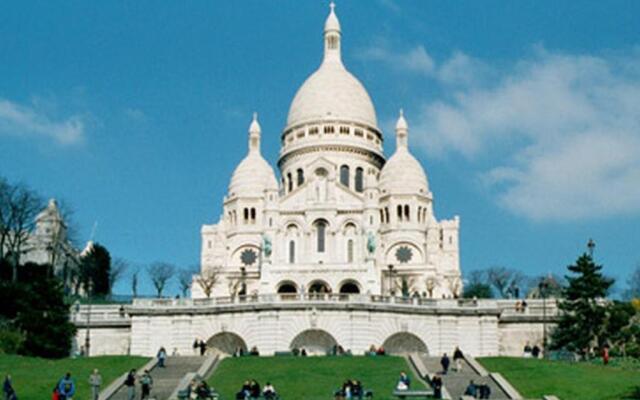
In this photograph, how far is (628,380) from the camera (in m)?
44.6

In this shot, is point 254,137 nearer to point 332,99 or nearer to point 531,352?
point 332,99

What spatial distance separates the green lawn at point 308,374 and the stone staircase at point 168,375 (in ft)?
4.95

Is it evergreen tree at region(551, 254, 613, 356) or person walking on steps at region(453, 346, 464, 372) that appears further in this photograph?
evergreen tree at region(551, 254, 613, 356)

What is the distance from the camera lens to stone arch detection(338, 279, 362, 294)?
95.8m

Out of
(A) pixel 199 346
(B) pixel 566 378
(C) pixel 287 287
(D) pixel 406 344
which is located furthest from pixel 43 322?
(C) pixel 287 287

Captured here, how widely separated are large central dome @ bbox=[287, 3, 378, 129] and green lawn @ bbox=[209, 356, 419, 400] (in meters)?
67.0

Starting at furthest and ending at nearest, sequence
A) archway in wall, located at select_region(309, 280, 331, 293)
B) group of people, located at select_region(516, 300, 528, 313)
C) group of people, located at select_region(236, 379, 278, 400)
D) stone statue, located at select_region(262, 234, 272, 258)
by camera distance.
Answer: archway in wall, located at select_region(309, 280, 331, 293)
stone statue, located at select_region(262, 234, 272, 258)
group of people, located at select_region(516, 300, 528, 313)
group of people, located at select_region(236, 379, 278, 400)

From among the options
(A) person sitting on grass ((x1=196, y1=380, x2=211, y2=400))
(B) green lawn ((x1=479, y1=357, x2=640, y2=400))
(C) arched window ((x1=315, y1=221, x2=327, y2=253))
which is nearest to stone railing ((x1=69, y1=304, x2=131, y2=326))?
(B) green lawn ((x1=479, y1=357, x2=640, y2=400))

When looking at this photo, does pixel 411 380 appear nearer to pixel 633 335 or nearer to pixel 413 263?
pixel 633 335

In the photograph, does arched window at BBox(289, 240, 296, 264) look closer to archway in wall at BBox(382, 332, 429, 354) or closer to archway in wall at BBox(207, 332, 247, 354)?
archway in wall at BBox(207, 332, 247, 354)

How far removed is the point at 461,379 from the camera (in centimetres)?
4700

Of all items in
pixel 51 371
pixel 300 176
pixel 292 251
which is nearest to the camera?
pixel 51 371

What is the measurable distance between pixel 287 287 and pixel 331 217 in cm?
985

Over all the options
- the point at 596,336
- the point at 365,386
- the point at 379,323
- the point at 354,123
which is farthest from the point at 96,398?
the point at 354,123
